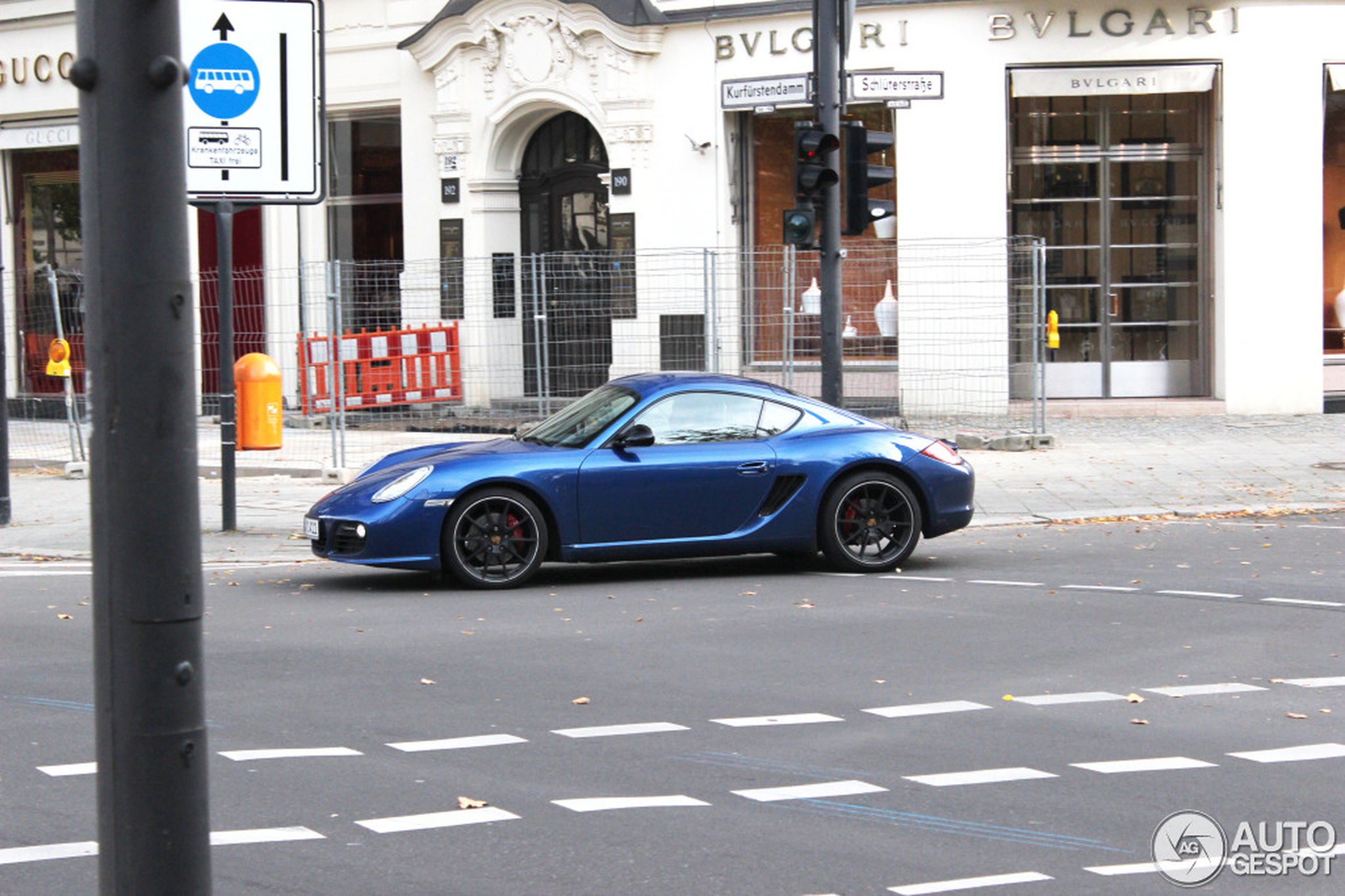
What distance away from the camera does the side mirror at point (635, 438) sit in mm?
10531

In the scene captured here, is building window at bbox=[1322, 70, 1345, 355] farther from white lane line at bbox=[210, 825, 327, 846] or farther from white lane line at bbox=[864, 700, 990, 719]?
white lane line at bbox=[210, 825, 327, 846]

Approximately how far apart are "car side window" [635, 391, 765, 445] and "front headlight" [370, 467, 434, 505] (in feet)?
4.41

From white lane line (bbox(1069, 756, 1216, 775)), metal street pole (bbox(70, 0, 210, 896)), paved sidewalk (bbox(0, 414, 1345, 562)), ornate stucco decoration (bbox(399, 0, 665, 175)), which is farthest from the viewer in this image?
ornate stucco decoration (bbox(399, 0, 665, 175))

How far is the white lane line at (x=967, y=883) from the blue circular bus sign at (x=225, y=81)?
10006mm

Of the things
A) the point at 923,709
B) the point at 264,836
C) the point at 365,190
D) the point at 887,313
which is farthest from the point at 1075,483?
the point at 365,190

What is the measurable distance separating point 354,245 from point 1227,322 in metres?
11.9

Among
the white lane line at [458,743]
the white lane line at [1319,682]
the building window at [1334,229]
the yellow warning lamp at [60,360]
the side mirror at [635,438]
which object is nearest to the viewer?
the white lane line at [458,743]

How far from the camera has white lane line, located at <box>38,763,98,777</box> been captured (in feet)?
19.3

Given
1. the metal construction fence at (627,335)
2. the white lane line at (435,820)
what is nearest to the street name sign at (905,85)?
the metal construction fence at (627,335)

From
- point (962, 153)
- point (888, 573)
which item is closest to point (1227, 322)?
point (962, 153)

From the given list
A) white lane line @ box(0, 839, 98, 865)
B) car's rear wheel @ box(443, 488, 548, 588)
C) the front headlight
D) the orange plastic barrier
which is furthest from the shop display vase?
white lane line @ box(0, 839, 98, 865)

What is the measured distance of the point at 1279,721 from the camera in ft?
22.1

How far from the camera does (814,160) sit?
47.4 feet

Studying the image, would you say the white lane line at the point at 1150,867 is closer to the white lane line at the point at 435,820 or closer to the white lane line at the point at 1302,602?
the white lane line at the point at 435,820
